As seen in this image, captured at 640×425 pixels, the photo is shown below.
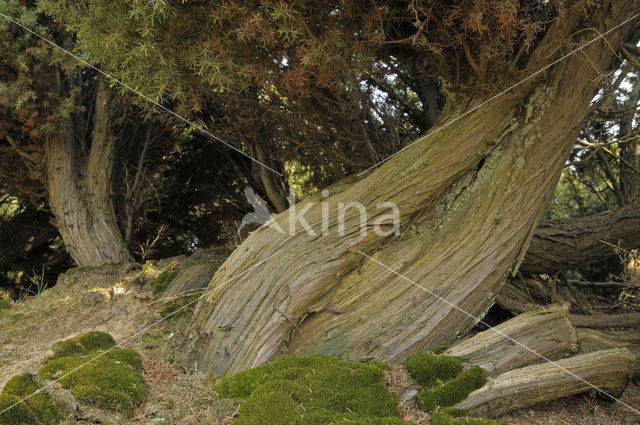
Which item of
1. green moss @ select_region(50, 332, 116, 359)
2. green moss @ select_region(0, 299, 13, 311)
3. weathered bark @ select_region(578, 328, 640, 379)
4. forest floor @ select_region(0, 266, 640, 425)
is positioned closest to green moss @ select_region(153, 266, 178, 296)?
forest floor @ select_region(0, 266, 640, 425)

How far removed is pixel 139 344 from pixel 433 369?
273 centimetres

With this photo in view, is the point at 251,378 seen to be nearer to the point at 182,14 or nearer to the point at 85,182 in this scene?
the point at 182,14

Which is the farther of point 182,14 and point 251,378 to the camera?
point 182,14

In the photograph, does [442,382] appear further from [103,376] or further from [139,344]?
[139,344]

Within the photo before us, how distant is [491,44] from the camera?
13.6 feet

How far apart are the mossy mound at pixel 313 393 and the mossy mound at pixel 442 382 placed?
0.84ft

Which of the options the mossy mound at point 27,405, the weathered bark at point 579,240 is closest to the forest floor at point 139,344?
the mossy mound at point 27,405

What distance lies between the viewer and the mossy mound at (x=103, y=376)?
11.0 ft

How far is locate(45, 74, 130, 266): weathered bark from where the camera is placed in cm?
750

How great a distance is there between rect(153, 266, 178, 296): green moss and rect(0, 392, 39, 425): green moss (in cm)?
276

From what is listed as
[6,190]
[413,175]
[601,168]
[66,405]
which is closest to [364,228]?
[413,175]

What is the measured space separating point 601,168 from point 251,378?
728 centimetres
